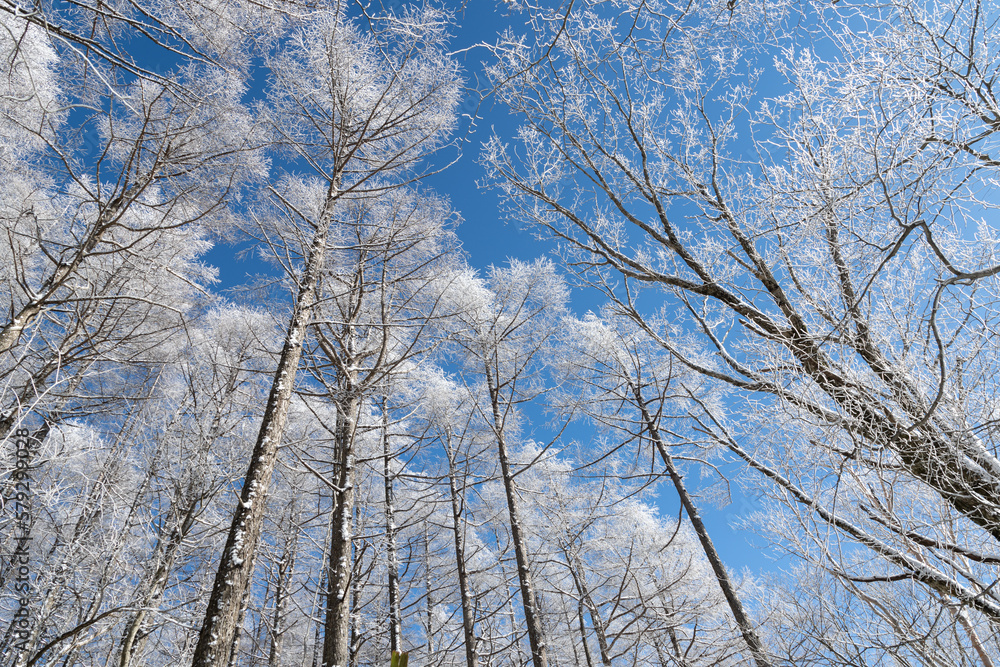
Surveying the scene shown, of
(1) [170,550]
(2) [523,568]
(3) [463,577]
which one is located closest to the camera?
(1) [170,550]

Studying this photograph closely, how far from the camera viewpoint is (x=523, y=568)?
17.2 ft

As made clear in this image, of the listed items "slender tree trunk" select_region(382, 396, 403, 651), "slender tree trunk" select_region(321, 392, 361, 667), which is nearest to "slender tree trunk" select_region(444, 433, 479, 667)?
"slender tree trunk" select_region(321, 392, 361, 667)

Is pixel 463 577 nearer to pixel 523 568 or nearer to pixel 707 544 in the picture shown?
pixel 523 568

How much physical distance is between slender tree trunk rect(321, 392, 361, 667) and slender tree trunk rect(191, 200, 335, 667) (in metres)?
0.81

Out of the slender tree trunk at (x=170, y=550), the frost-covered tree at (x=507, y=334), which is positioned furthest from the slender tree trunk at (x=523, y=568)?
the slender tree trunk at (x=170, y=550)

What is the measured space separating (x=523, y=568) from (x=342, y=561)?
207 cm

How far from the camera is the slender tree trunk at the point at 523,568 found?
15.4 ft

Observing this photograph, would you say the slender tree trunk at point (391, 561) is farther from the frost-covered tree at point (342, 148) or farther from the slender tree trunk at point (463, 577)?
the frost-covered tree at point (342, 148)

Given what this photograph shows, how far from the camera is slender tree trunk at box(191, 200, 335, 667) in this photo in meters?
2.63

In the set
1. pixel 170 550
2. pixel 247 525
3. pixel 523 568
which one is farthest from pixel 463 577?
pixel 247 525

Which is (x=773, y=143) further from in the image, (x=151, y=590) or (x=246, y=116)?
(x=151, y=590)

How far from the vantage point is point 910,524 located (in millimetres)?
2002

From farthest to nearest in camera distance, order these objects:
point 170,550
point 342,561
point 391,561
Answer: point 391,561 → point 170,550 → point 342,561

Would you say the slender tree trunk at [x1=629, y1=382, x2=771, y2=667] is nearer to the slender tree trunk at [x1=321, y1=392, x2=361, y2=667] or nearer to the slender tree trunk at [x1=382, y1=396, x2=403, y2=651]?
the slender tree trunk at [x1=321, y1=392, x2=361, y2=667]
